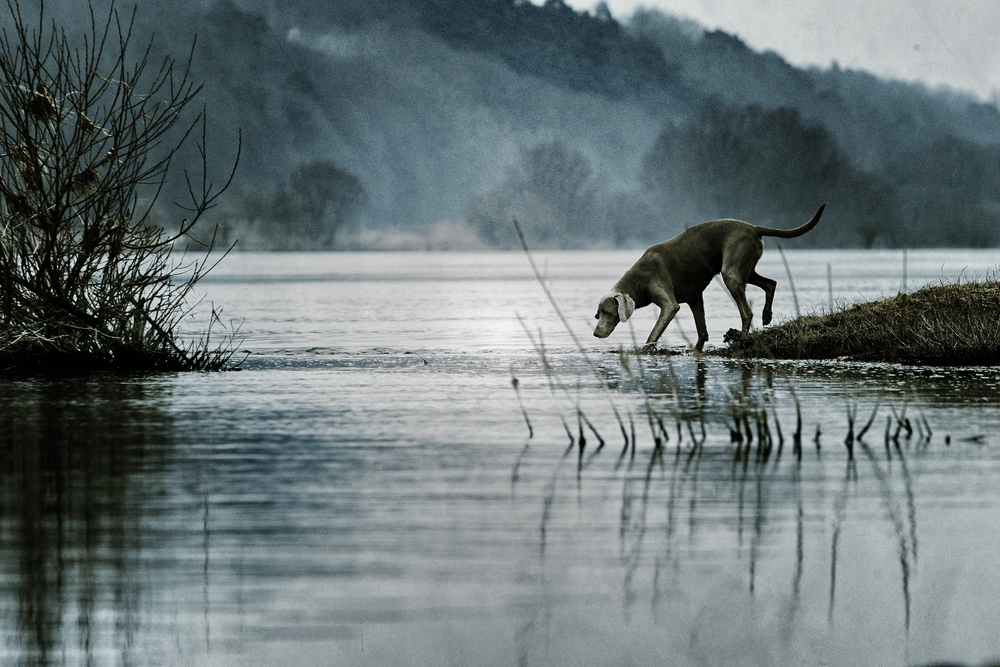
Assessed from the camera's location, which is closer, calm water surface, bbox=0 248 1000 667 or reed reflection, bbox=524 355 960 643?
calm water surface, bbox=0 248 1000 667

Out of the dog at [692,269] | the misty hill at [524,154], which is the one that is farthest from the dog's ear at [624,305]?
the misty hill at [524,154]

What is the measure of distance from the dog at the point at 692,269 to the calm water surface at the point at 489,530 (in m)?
3.94

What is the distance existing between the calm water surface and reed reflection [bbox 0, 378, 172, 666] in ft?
0.06

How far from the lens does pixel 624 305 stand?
1466 centimetres

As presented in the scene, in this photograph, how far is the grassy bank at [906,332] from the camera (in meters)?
12.9

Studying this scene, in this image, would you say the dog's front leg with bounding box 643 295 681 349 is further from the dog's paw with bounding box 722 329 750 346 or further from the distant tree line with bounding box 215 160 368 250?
the distant tree line with bounding box 215 160 368 250

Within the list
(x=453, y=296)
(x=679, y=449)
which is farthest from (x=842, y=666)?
(x=453, y=296)

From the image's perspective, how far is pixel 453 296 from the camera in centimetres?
3438

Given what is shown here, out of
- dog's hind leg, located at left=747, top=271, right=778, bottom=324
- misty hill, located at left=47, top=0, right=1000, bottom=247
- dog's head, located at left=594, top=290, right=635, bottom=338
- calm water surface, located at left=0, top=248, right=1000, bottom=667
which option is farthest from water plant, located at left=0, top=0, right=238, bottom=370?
misty hill, located at left=47, top=0, right=1000, bottom=247

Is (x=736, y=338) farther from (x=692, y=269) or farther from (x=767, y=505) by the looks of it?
(x=767, y=505)

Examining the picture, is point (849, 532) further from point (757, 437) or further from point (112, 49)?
point (112, 49)

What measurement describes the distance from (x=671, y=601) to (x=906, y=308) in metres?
10.3

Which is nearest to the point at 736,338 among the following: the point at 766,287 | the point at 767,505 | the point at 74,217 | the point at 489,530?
the point at 766,287

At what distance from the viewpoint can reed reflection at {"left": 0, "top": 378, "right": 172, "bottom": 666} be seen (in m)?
4.11
